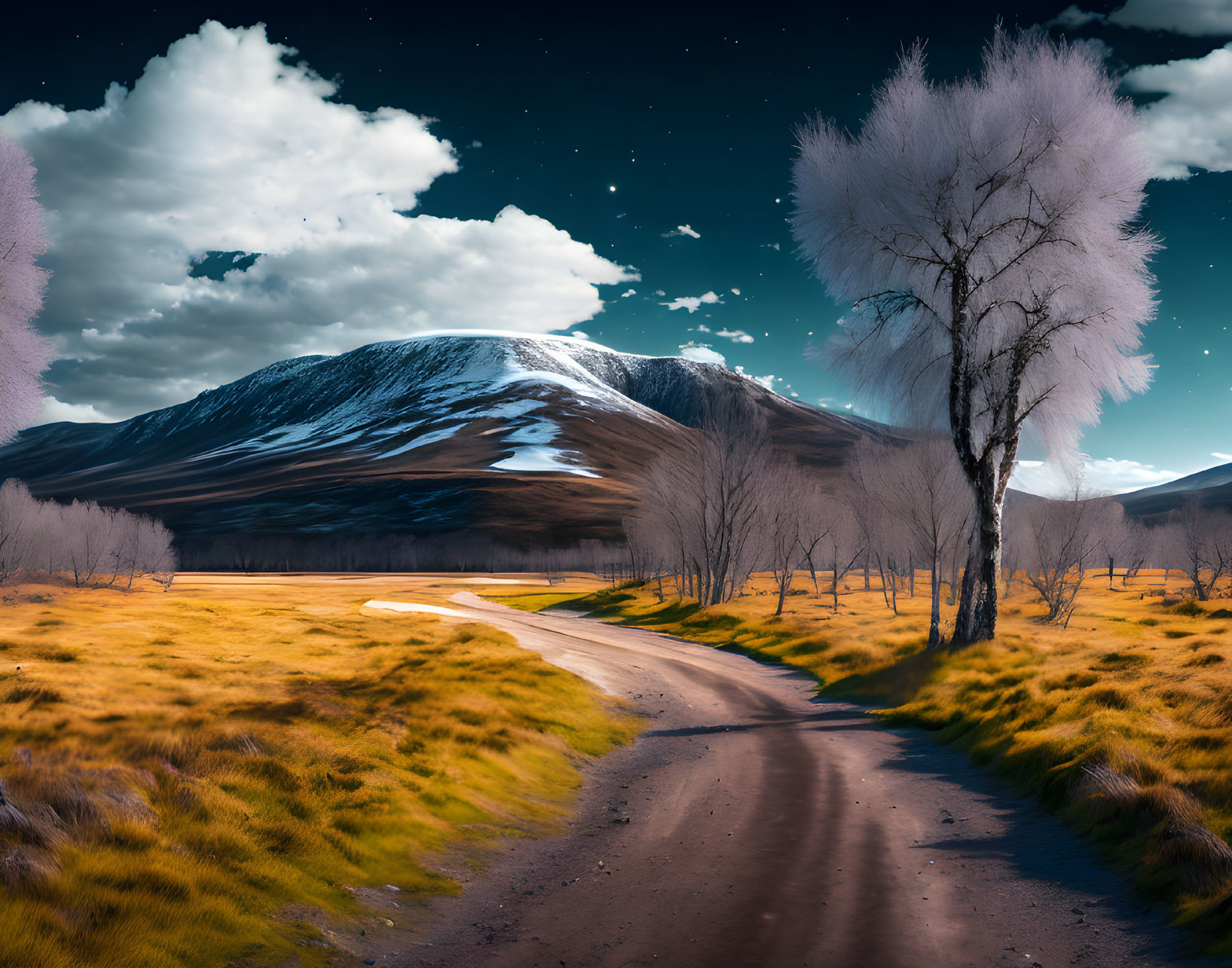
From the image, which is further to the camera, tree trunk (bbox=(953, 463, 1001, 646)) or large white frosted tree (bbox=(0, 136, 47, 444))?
tree trunk (bbox=(953, 463, 1001, 646))

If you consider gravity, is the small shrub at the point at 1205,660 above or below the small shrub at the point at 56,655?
above

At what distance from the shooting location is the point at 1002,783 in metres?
13.3

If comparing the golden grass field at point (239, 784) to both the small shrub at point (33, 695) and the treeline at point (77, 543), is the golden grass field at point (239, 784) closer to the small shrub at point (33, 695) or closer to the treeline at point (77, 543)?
the small shrub at point (33, 695)

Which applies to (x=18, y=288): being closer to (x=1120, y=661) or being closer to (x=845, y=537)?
(x=1120, y=661)

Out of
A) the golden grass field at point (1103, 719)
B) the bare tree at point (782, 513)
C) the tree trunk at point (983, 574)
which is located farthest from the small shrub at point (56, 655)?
the bare tree at point (782, 513)

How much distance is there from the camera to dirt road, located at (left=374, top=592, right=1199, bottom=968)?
24.1 feet

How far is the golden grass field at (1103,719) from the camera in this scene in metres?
8.52

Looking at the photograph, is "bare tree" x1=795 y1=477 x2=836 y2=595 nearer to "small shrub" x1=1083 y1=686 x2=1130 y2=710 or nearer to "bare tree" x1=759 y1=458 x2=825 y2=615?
"bare tree" x1=759 y1=458 x2=825 y2=615

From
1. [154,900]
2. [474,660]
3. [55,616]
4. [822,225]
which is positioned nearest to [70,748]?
[154,900]

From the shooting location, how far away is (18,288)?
16.5 metres

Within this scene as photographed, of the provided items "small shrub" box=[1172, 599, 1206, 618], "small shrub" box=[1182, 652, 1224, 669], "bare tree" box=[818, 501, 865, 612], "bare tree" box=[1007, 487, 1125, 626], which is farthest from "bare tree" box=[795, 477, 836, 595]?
"small shrub" box=[1182, 652, 1224, 669]

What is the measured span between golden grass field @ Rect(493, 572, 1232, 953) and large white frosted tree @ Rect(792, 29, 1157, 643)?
3.43m

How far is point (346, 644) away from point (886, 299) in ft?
78.8

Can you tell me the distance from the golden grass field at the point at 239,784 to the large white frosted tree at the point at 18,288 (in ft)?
21.2
